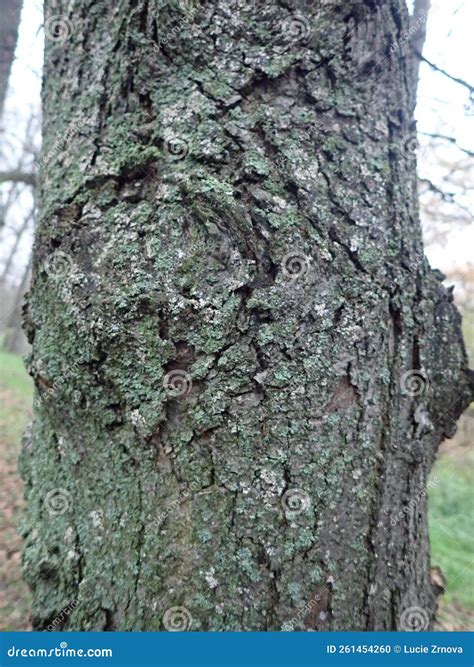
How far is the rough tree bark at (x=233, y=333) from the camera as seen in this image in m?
1.06

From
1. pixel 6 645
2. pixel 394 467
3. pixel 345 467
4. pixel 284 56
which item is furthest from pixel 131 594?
pixel 284 56

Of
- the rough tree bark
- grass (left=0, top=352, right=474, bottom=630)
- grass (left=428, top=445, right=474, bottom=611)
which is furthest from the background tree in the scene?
grass (left=428, top=445, right=474, bottom=611)

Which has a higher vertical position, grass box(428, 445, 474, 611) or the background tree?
the background tree

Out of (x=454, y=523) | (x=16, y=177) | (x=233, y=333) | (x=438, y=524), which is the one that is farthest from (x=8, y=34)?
(x=454, y=523)

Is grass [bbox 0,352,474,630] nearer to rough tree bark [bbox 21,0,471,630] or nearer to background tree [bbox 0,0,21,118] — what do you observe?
rough tree bark [bbox 21,0,471,630]

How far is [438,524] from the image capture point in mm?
5027

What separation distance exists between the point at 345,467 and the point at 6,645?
3.17 feet

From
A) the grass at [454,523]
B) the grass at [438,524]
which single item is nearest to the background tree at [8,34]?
the grass at [438,524]

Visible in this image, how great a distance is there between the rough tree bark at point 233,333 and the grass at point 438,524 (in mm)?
1221

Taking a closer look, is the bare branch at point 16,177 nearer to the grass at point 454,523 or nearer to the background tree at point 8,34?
the background tree at point 8,34

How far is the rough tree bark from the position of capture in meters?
1.06

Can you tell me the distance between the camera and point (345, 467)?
109cm

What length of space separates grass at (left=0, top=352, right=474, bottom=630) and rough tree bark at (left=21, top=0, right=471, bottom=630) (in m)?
1.22

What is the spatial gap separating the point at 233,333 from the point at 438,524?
16.3ft
